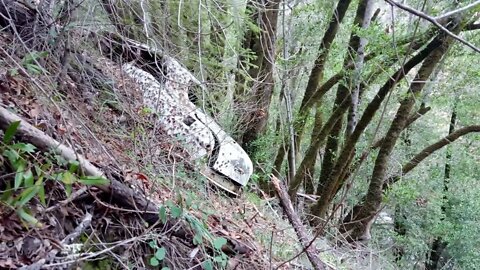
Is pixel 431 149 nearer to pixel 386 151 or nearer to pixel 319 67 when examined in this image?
pixel 386 151

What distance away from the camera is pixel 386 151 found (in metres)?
7.52

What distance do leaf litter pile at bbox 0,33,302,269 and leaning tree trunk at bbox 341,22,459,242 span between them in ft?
12.9

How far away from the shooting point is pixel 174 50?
499cm

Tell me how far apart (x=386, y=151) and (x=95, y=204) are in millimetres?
6136

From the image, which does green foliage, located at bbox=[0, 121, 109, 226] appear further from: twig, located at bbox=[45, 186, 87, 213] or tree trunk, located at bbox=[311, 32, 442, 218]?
tree trunk, located at bbox=[311, 32, 442, 218]

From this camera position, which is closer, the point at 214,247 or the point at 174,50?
the point at 214,247

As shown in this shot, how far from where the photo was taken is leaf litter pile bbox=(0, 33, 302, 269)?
2.00m

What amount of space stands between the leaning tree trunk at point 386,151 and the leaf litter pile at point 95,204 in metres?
3.94

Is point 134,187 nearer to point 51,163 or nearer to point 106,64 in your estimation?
point 51,163

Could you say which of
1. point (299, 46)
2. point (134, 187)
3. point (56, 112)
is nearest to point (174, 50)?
point (56, 112)

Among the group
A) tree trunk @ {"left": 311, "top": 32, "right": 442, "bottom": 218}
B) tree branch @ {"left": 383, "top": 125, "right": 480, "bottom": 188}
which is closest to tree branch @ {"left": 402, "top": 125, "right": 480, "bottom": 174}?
tree branch @ {"left": 383, "top": 125, "right": 480, "bottom": 188}

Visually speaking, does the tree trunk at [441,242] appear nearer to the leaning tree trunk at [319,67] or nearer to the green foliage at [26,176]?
the leaning tree trunk at [319,67]

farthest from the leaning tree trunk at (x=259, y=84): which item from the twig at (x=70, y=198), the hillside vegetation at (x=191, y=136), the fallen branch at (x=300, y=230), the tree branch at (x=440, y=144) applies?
the twig at (x=70, y=198)

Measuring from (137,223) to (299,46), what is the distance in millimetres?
7777
